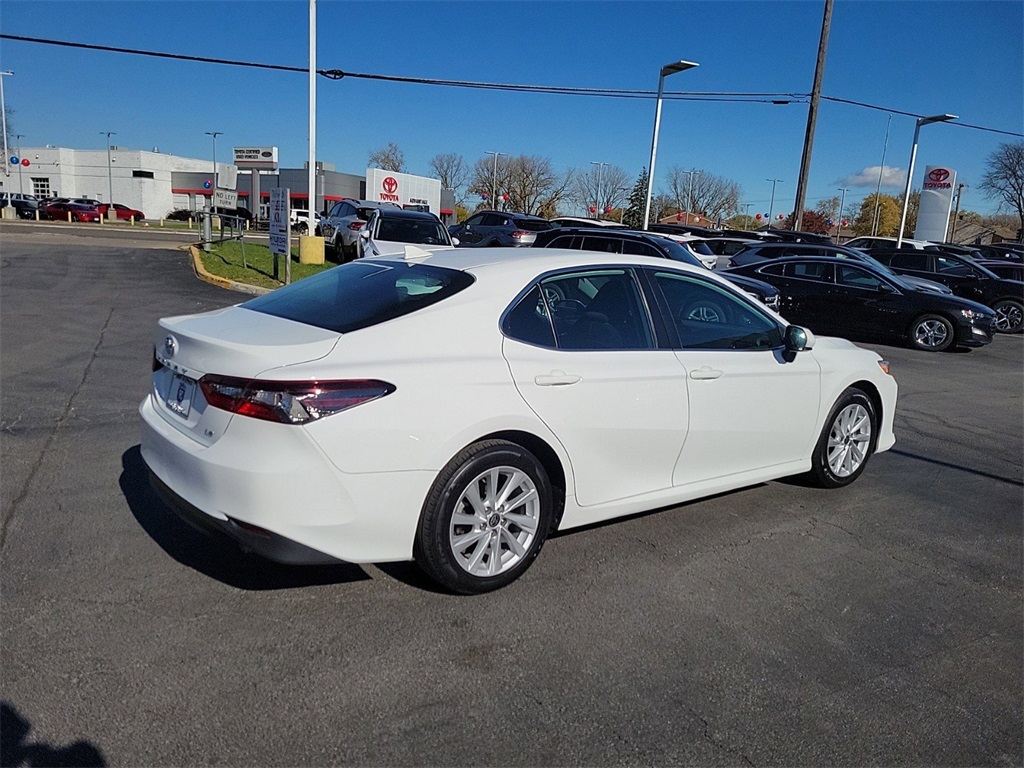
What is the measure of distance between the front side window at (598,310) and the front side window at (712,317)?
9.4 inches

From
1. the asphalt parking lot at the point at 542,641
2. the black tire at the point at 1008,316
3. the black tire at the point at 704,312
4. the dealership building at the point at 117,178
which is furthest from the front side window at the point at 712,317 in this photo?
the dealership building at the point at 117,178

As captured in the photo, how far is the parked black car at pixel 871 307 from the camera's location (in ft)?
44.4

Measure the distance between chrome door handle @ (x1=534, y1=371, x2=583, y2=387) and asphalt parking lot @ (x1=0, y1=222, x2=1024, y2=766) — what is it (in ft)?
3.28

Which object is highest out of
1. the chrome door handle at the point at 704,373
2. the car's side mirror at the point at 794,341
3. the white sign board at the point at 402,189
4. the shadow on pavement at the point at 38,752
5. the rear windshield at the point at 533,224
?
the white sign board at the point at 402,189

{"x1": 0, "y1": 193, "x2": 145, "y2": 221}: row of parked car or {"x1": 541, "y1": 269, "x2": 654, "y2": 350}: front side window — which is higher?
{"x1": 541, "y1": 269, "x2": 654, "y2": 350}: front side window

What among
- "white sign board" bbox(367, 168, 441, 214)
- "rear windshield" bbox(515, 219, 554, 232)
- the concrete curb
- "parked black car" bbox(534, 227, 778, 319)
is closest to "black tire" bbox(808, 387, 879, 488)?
"parked black car" bbox(534, 227, 778, 319)

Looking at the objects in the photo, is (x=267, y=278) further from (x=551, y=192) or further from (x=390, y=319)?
(x=551, y=192)

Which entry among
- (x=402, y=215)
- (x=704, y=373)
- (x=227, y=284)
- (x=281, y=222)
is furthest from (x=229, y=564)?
(x=402, y=215)

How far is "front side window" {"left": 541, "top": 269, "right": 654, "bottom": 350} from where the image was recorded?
3.95 m

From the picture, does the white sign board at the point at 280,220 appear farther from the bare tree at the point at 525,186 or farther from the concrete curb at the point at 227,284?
the bare tree at the point at 525,186

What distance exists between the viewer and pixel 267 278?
16.2 m

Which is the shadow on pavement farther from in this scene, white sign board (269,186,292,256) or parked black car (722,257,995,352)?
parked black car (722,257,995,352)

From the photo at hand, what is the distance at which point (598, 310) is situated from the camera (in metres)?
4.19

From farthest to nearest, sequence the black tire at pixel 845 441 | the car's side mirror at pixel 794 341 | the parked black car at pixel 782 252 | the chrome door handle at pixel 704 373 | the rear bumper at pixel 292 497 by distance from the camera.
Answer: the parked black car at pixel 782 252 < the black tire at pixel 845 441 < the car's side mirror at pixel 794 341 < the chrome door handle at pixel 704 373 < the rear bumper at pixel 292 497
